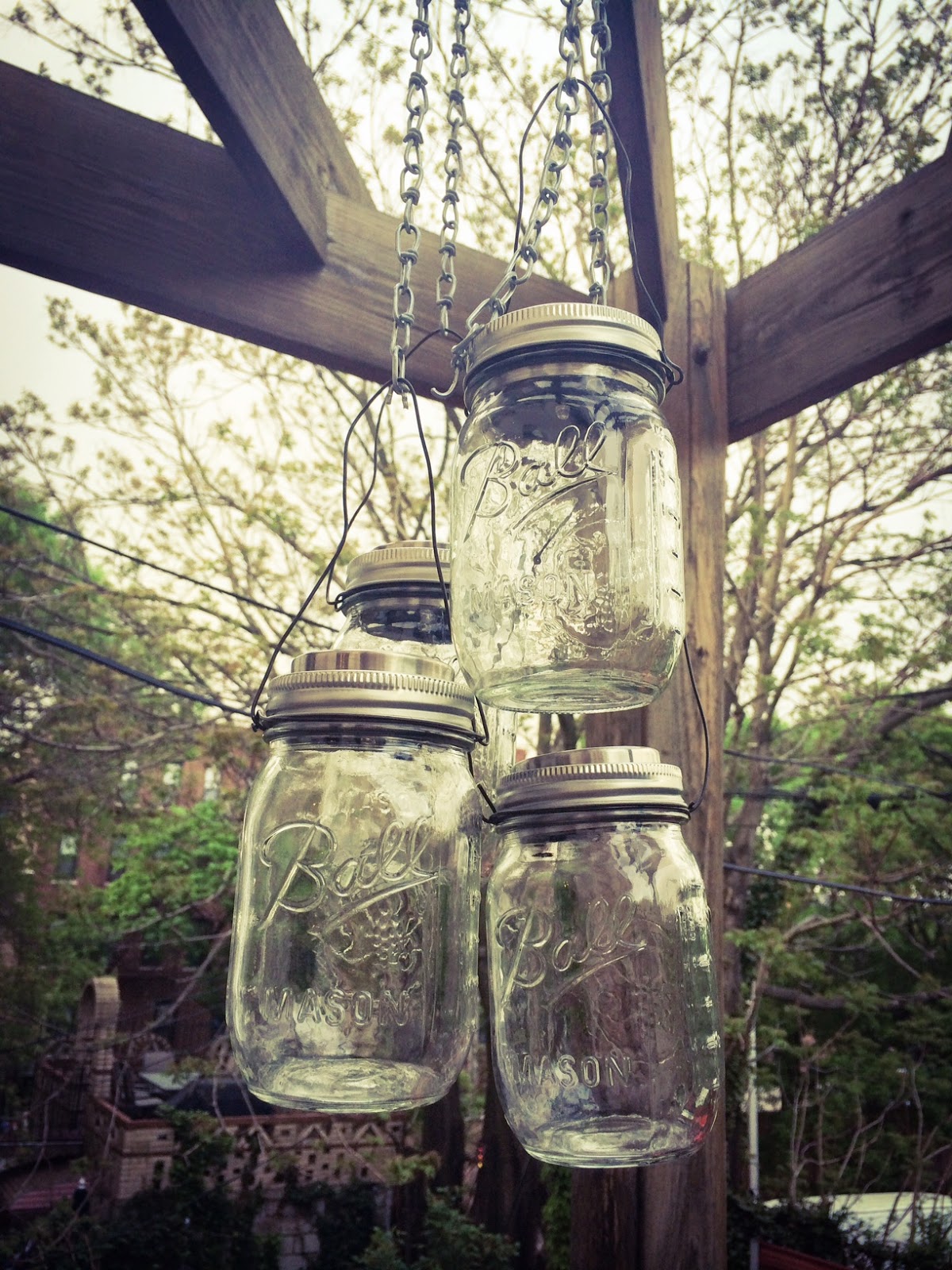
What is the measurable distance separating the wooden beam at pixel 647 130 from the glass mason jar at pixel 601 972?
2.14 feet

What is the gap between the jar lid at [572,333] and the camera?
565 millimetres

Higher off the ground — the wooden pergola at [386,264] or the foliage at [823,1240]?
the wooden pergola at [386,264]

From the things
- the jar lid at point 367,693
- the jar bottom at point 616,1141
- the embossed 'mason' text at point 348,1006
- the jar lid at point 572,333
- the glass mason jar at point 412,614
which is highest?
the jar lid at point 572,333

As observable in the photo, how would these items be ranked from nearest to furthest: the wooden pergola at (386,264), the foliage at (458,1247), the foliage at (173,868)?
1. the wooden pergola at (386,264)
2. the foliage at (458,1247)
3. the foliage at (173,868)

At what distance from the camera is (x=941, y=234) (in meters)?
1.14

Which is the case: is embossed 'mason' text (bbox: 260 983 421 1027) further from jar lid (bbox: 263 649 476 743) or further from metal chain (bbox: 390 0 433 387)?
metal chain (bbox: 390 0 433 387)

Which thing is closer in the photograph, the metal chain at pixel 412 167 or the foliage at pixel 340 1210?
the metal chain at pixel 412 167

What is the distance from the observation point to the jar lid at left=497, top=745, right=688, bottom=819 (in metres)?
0.58

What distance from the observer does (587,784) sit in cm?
58

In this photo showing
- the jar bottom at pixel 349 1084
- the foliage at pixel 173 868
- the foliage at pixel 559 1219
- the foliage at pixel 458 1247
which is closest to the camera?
the jar bottom at pixel 349 1084

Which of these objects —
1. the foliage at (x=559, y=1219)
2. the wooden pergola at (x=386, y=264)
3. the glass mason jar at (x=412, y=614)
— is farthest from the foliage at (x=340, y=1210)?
the glass mason jar at (x=412, y=614)

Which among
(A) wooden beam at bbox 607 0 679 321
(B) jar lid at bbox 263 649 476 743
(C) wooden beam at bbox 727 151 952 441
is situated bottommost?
(B) jar lid at bbox 263 649 476 743

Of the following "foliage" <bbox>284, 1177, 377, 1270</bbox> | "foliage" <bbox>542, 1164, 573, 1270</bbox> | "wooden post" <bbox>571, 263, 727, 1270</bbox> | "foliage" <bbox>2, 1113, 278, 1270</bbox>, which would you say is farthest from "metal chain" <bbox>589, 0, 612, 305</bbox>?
"foliage" <bbox>284, 1177, 377, 1270</bbox>

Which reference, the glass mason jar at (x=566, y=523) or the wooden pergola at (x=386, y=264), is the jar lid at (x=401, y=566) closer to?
the glass mason jar at (x=566, y=523)
